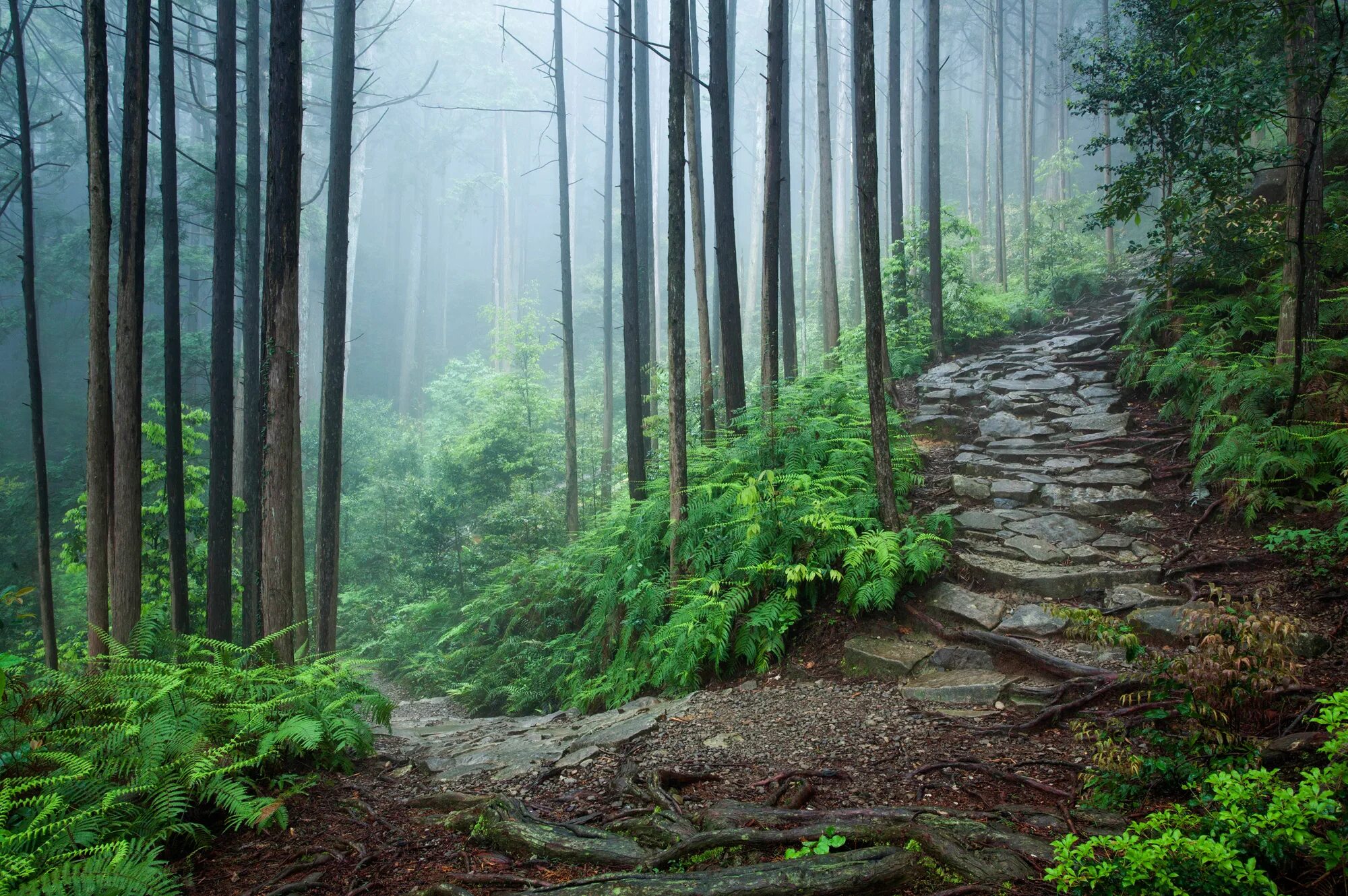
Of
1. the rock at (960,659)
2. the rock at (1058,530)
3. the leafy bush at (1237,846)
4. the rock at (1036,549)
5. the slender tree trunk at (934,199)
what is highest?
the slender tree trunk at (934,199)

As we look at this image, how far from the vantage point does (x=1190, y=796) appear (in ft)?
9.85

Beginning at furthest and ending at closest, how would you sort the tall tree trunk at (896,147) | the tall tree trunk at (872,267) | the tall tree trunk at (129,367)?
the tall tree trunk at (896,147) → the tall tree trunk at (129,367) → the tall tree trunk at (872,267)

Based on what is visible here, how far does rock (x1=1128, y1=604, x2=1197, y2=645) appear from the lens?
4.83 meters

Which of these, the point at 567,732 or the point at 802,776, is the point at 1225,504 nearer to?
the point at 802,776

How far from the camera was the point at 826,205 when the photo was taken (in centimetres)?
1560

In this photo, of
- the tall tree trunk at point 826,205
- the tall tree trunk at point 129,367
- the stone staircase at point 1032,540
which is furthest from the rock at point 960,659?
the tall tree trunk at point 826,205

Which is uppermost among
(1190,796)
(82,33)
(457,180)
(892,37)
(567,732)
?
(457,180)

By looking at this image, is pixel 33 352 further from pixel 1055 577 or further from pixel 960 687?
pixel 1055 577

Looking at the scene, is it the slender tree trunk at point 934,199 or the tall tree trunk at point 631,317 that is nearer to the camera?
the tall tree trunk at point 631,317

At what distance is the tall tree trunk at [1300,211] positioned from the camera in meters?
6.28

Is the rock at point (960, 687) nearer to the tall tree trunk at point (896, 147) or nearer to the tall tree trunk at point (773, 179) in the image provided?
the tall tree trunk at point (773, 179)

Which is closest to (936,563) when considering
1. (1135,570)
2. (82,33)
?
(1135,570)

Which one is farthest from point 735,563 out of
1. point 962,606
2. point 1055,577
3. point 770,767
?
point 1055,577

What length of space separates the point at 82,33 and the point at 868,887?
1047cm
